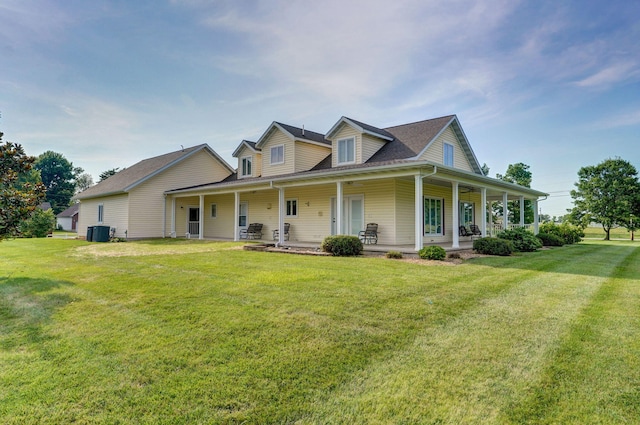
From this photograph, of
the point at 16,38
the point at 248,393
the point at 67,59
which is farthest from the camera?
the point at 67,59

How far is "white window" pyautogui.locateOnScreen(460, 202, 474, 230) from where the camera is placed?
60.6 ft

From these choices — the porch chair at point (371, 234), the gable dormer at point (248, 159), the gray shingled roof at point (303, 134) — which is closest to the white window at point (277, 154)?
the gray shingled roof at point (303, 134)

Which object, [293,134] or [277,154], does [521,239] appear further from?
[277,154]

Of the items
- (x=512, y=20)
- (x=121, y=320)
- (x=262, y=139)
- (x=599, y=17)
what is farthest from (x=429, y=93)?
(x=121, y=320)

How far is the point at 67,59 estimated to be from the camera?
42.6 ft

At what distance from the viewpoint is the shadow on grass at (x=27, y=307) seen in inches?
154

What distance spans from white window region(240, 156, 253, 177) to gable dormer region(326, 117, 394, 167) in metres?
6.46

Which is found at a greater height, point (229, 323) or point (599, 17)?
point (599, 17)

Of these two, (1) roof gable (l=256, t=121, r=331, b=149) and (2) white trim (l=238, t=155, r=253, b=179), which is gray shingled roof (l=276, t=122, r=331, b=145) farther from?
(2) white trim (l=238, t=155, r=253, b=179)

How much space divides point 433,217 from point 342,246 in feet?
23.3

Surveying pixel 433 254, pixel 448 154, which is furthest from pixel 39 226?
pixel 433 254

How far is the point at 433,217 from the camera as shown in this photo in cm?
1595

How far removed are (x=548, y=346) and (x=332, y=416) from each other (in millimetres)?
2708

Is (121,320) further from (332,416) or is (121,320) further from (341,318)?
(332,416)
